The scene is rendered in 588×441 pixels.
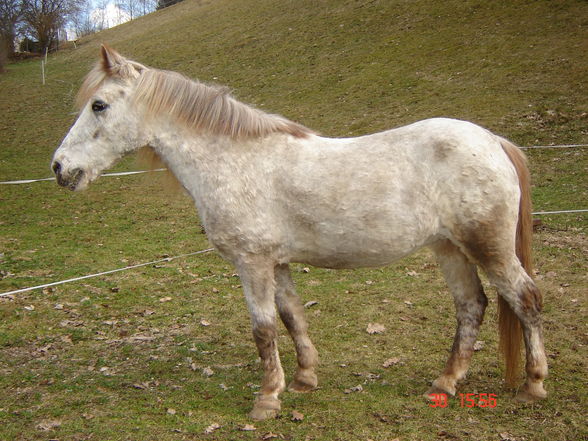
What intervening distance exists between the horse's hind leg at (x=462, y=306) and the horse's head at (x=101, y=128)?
2.45 metres

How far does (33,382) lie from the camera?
4.32 meters

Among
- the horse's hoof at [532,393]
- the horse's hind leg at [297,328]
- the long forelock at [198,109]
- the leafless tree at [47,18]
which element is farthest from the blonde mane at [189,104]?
the leafless tree at [47,18]

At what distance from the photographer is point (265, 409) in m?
3.68

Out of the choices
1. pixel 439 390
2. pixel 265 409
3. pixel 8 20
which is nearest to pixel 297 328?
pixel 265 409

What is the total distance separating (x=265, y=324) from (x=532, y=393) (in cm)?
198

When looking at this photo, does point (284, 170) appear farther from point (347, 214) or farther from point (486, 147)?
point (486, 147)

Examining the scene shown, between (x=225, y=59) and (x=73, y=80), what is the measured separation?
8.05 metres

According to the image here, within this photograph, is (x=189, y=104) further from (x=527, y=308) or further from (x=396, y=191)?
(x=527, y=308)

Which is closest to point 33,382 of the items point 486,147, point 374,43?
point 486,147

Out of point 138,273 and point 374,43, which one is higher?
point 374,43

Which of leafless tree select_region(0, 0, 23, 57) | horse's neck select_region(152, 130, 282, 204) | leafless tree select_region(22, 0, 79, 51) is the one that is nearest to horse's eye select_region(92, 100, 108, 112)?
horse's neck select_region(152, 130, 282, 204)

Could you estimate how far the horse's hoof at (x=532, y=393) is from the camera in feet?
12.1

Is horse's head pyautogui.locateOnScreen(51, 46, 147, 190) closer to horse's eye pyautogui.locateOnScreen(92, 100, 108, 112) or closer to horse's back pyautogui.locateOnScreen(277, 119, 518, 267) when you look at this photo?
horse's eye pyautogui.locateOnScreen(92, 100, 108, 112)
